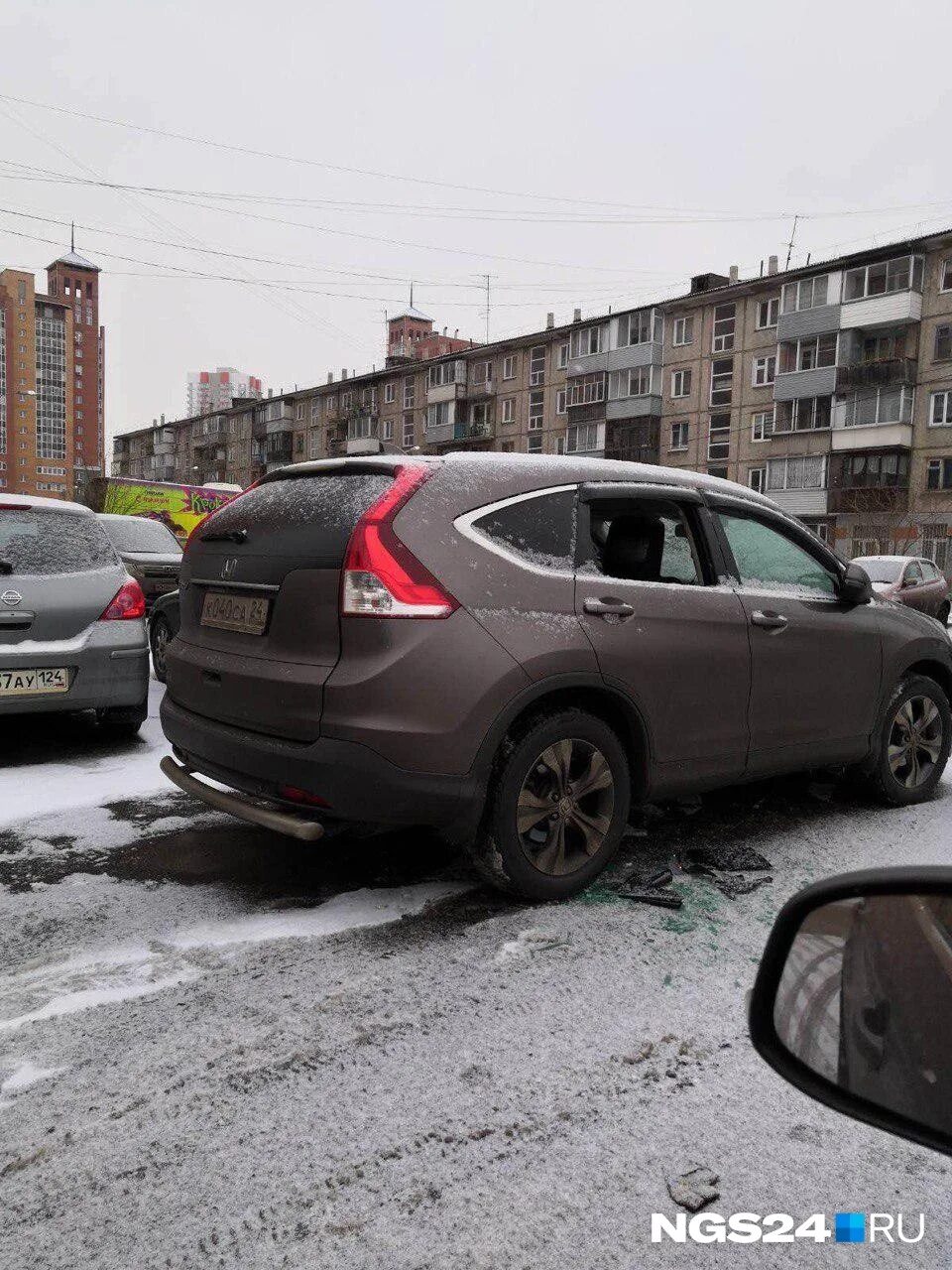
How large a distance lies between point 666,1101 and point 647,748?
1606mm

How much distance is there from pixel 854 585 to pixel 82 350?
556 ft

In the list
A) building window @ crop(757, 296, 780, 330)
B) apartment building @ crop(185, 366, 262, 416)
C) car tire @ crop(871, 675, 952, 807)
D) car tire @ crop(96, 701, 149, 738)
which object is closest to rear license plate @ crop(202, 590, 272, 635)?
car tire @ crop(96, 701, 149, 738)

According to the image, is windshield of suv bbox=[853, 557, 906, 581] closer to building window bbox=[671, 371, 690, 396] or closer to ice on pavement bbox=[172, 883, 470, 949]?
ice on pavement bbox=[172, 883, 470, 949]

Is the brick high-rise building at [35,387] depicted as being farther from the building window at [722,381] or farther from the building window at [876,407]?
the building window at [876,407]

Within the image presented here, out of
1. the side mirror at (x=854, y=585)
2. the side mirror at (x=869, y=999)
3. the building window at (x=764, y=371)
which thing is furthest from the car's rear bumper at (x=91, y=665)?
the building window at (x=764, y=371)

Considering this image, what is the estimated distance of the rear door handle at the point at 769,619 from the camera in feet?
13.4

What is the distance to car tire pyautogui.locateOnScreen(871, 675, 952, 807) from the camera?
4844 mm

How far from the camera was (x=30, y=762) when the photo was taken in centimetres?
577

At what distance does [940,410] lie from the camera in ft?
129

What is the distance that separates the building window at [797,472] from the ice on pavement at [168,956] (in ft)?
139

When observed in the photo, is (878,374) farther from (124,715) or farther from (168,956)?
(168,956)

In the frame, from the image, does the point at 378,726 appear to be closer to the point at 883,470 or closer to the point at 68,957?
the point at 68,957

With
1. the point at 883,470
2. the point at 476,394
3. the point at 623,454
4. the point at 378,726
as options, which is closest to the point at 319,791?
the point at 378,726

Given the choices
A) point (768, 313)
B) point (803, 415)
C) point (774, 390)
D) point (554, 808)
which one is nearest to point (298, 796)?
point (554, 808)
